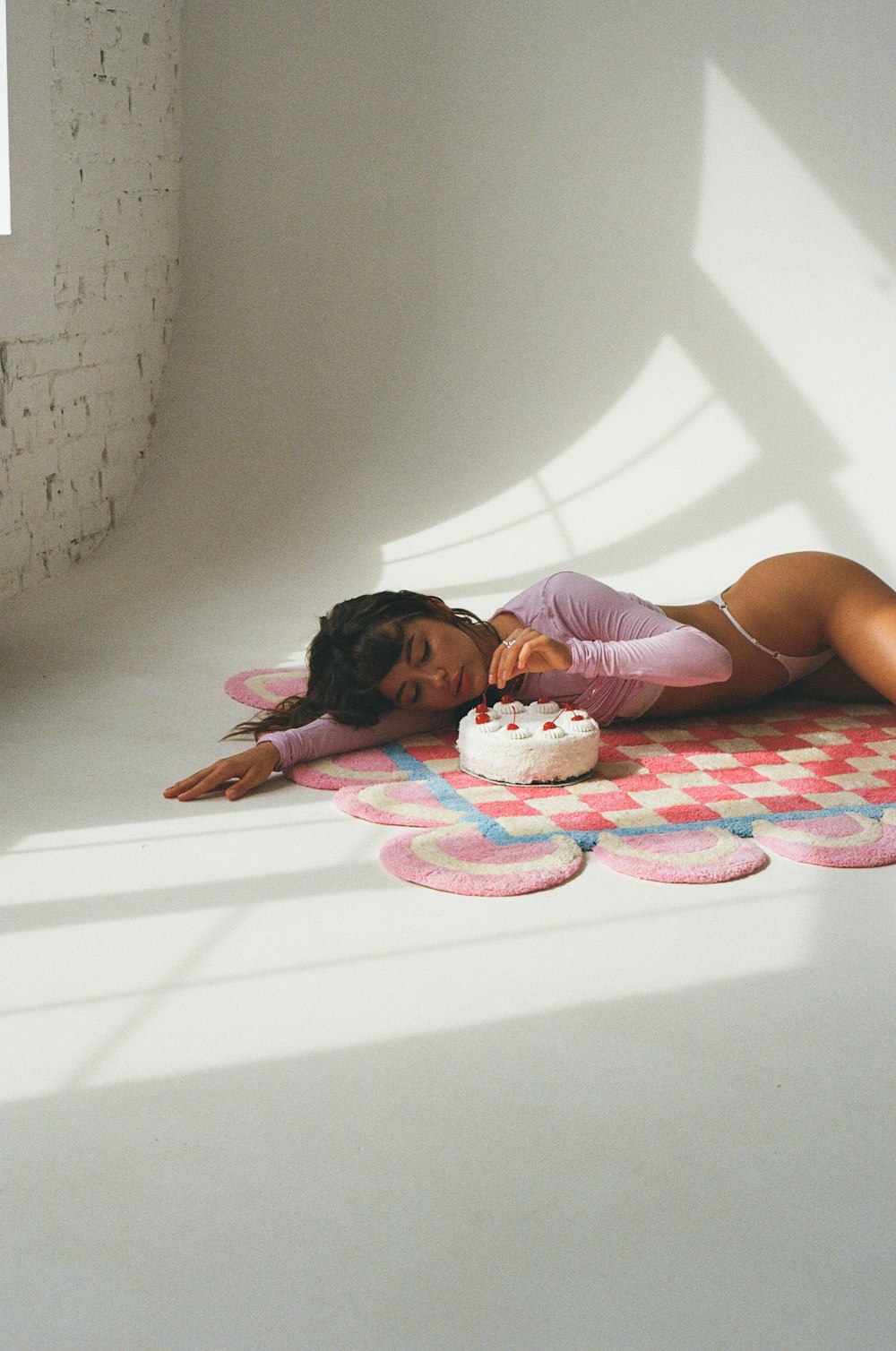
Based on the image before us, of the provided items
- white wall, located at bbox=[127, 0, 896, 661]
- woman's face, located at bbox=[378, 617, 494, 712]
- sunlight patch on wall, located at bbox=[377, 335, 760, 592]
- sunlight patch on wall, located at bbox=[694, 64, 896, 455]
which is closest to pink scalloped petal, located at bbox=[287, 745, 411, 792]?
woman's face, located at bbox=[378, 617, 494, 712]

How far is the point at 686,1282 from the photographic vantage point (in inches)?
41.4

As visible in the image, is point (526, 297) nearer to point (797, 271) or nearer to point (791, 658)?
point (797, 271)

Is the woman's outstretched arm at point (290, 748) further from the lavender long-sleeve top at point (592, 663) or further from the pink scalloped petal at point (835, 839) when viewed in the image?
the pink scalloped petal at point (835, 839)

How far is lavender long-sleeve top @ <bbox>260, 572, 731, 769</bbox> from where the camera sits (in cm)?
225

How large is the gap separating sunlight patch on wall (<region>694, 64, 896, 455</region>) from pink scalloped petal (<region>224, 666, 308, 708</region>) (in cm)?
187

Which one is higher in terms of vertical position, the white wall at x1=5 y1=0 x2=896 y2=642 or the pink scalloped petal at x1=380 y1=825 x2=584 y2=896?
the white wall at x1=5 y1=0 x2=896 y2=642

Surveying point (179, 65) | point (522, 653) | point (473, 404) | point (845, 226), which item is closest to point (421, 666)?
point (522, 653)

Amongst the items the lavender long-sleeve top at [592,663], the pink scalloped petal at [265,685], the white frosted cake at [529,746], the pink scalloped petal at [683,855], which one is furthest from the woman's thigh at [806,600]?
the pink scalloped petal at [265,685]

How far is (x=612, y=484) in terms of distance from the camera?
12.6 feet

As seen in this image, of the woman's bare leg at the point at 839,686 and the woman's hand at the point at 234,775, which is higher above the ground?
the woman's bare leg at the point at 839,686

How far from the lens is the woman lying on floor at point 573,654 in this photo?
2.22 m

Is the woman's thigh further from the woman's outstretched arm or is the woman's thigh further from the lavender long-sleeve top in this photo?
the woman's outstretched arm

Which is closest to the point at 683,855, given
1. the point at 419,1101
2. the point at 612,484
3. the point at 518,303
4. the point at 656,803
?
the point at 656,803

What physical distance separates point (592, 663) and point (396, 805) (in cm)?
43
